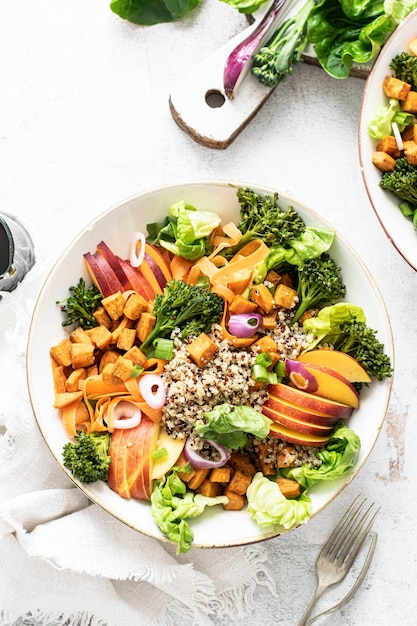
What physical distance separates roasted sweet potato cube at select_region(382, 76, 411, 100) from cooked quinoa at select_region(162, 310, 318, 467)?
3.48 ft

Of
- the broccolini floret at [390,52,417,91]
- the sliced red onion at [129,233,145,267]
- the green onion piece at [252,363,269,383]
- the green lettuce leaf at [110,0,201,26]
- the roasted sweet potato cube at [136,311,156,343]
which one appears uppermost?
the green lettuce leaf at [110,0,201,26]

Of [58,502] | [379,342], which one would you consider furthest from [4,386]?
[379,342]

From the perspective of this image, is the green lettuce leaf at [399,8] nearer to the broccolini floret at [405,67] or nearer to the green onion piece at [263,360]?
the broccolini floret at [405,67]

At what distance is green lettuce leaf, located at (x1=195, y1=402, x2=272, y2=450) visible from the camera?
262cm

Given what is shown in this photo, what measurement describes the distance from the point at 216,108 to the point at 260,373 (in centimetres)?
123

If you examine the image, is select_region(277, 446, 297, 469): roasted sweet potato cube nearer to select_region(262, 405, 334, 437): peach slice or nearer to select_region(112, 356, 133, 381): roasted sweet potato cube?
select_region(262, 405, 334, 437): peach slice

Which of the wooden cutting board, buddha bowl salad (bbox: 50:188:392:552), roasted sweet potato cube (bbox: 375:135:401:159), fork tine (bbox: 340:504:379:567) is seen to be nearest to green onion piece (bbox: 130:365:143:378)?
buddha bowl salad (bbox: 50:188:392:552)

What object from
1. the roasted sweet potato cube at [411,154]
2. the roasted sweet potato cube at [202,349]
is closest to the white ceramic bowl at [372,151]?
the roasted sweet potato cube at [411,154]

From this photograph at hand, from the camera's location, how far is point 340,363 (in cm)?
276

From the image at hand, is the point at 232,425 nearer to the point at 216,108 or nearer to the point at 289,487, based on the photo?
the point at 289,487

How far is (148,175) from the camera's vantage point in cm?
326

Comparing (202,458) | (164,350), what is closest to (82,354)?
(164,350)

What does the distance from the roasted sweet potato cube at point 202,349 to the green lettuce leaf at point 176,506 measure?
0.40 metres

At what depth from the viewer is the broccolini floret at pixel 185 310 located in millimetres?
2764
